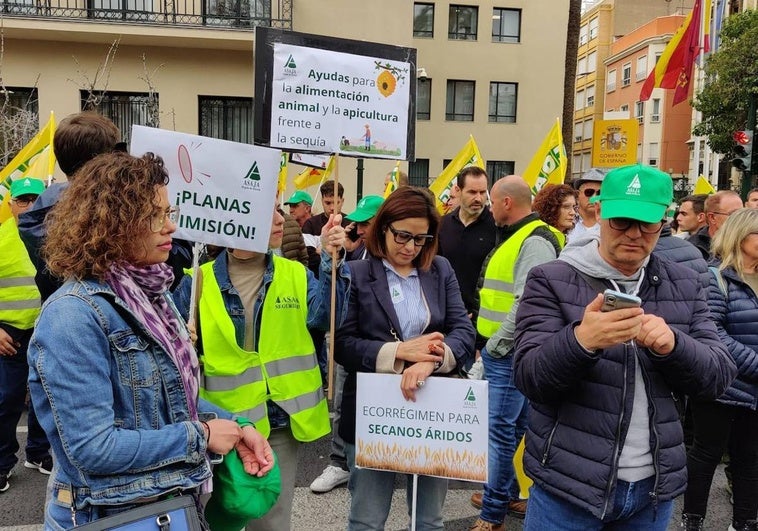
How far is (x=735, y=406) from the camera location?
11.8 ft

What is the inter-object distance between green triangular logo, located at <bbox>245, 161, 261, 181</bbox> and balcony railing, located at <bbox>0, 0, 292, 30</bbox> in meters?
13.9

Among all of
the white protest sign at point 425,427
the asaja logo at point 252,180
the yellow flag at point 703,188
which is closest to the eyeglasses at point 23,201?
the asaja logo at point 252,180

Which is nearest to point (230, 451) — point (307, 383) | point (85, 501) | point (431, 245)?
point (85, 501)

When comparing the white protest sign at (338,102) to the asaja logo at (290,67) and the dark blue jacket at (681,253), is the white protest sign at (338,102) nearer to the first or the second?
the asaja logo at (290,67)

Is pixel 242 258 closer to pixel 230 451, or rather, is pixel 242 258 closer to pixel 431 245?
pixel 431 245

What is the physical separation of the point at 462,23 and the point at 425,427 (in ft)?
81.3

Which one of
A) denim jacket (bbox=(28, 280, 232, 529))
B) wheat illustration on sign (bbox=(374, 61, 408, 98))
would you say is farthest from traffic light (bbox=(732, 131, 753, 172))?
denim jacket (bbox=(28, 280, 232, 529))

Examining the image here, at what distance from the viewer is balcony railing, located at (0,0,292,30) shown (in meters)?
Answer: 15.2

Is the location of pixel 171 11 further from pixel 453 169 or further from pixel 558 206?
pixel 558 206

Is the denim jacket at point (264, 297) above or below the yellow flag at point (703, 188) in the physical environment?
below

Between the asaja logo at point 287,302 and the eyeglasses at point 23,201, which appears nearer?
the asaja logo at point 287,302

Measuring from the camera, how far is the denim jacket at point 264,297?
277 cm

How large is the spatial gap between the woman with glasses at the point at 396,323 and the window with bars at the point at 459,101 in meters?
23.0

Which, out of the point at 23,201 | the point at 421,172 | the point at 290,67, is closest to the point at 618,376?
the point at 290,67
